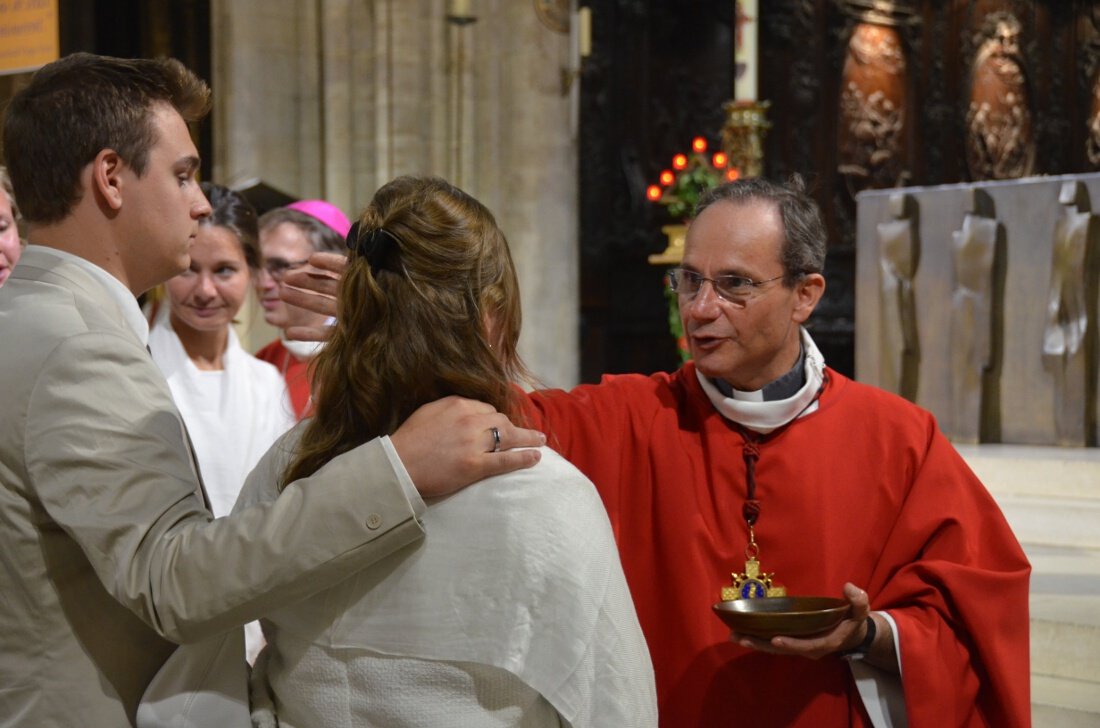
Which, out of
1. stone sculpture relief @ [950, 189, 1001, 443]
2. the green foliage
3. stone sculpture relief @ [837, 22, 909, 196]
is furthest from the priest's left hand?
stone sculpture relief @ [837, 22, 909, 196]

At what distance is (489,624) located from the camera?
149cm

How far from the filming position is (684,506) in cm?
246

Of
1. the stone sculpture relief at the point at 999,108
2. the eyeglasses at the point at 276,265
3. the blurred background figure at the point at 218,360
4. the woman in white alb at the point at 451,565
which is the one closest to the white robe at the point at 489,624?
the woman in white alb at the point at 451,565

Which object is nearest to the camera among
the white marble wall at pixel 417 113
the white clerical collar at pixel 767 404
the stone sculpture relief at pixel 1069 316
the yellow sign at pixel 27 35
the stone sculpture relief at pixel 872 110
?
the white clerical collar at pixel 767 404

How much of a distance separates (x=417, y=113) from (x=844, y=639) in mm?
6713

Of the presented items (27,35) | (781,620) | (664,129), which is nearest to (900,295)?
(27,35)

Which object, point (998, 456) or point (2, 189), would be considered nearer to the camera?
point (2, 189)

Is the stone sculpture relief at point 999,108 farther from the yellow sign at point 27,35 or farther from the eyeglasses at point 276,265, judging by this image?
the yellow sign at point 27,35

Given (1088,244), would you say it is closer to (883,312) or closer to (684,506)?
(883,312)

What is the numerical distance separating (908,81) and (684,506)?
30.6 feet

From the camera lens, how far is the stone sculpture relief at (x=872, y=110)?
10.5 metres

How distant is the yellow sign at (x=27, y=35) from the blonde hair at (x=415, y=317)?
114 inches

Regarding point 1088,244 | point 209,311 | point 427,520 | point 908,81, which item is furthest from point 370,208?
point 908,81

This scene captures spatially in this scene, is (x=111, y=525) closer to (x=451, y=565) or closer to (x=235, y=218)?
(x=451, y=565)
